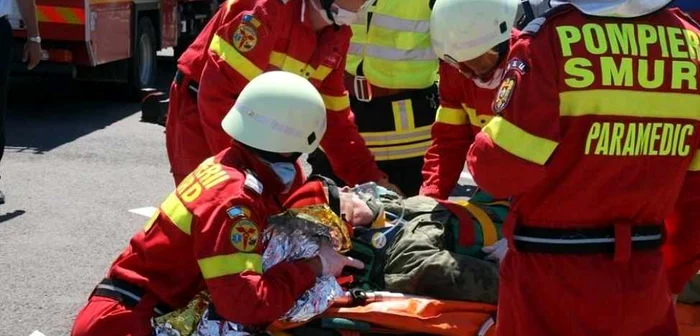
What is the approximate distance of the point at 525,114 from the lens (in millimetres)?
2393

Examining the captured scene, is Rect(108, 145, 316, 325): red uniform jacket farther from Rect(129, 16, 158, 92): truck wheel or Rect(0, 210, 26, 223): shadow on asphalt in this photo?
Rect(129, 16, 158, 92): truck wheel

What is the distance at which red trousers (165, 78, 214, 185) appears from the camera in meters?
3.92

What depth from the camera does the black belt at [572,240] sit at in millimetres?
2516

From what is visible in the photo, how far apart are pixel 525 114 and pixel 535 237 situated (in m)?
0.33

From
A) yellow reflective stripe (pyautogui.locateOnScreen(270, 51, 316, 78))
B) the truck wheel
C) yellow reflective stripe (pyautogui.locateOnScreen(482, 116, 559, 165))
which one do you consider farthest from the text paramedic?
the truck wheel

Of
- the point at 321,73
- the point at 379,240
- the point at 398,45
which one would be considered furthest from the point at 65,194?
the point at 379,240

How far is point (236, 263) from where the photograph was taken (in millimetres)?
2812

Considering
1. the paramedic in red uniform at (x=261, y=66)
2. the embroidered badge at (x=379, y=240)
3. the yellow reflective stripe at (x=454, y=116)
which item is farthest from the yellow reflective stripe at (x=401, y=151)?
the embroidered badge at (x=379, y=240)

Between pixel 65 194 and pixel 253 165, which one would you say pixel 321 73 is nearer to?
pixel 253 165

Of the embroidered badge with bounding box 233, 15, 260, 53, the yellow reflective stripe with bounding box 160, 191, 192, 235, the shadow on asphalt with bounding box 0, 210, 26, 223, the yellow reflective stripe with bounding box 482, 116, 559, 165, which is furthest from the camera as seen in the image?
the shadow on asphalt with bounding box 0, 210, 26, 223

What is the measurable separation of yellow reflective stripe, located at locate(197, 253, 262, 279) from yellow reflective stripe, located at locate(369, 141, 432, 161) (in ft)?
6.29

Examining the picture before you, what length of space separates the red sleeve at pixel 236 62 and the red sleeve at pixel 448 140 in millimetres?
651

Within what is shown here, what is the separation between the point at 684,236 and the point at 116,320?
155 centimetres

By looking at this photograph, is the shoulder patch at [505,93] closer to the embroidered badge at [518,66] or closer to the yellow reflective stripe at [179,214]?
the embroidered badge at [518,66]
